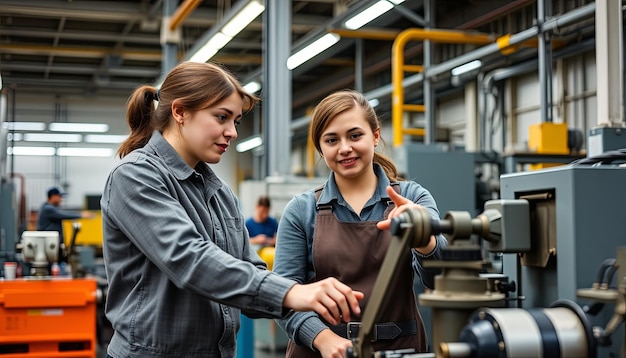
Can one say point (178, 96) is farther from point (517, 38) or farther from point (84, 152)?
point (84, 152)

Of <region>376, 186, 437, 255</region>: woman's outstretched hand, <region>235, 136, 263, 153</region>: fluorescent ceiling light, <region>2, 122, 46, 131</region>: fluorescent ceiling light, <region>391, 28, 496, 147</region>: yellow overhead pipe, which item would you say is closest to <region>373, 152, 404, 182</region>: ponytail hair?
<region>376, 186, 437, 255</region>: woman's outstretched hand

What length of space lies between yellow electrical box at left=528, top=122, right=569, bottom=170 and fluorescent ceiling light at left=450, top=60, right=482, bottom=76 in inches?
68.3

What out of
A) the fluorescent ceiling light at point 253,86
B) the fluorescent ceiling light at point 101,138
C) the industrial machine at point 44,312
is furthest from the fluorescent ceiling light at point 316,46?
the fluorescent ceiling light at point 101,138

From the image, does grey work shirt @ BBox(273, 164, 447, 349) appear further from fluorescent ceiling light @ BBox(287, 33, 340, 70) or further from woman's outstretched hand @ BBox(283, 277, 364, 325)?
fluorescent ceiling light @ BBox(287, 33, 340, 70)

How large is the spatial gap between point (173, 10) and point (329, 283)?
7504 millimetres


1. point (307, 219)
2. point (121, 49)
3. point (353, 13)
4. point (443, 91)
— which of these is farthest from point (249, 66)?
point (307, 219)

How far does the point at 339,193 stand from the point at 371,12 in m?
4.40

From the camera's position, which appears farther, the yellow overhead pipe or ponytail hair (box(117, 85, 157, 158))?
the yellow overhead pipe

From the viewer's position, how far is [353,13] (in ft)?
19.9

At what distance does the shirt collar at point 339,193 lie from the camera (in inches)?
66.2

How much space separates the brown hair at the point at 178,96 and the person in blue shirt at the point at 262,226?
14.6 feet

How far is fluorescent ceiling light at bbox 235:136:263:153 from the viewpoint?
13891mm

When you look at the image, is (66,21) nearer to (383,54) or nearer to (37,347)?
(383,54)

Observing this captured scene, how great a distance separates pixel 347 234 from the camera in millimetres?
1639
